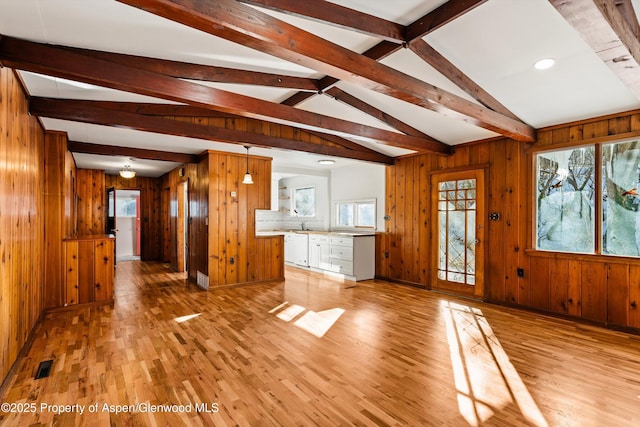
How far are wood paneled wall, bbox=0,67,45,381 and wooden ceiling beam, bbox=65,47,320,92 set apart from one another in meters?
0.76

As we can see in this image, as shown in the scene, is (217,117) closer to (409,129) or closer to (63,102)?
(63,102)

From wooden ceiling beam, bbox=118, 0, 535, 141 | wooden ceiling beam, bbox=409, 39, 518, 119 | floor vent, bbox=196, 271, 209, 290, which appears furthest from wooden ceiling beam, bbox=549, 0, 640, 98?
floor vent, bbox=196, 271, 209, 290

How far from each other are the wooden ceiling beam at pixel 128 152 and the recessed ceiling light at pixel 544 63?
205 inches

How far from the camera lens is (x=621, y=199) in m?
3.70

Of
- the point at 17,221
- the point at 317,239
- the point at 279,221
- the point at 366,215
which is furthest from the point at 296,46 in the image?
the point at 279,221

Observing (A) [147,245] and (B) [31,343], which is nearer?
(B) [31,343]

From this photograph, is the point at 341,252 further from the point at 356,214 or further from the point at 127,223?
the point at 127,223

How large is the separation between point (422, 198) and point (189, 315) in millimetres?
4229

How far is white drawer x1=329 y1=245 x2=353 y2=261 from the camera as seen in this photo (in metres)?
6.39

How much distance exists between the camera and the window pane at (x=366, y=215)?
6.95 metres

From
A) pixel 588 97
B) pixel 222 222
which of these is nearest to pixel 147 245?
pixel 222 222

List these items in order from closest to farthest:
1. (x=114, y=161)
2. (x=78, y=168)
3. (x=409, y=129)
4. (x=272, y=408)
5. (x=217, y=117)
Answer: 1. (x=272, y=408)
2. (x=217, y=117)
3. (x=409, y=129)
4. (x=114, y=161)
5. (x=78, y=168)

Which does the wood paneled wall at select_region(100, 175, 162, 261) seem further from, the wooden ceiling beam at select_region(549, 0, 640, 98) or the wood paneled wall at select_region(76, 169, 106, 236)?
the wooden ceiling beam at select_region(549, 0, 640, 98)

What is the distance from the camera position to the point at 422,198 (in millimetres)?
5844
